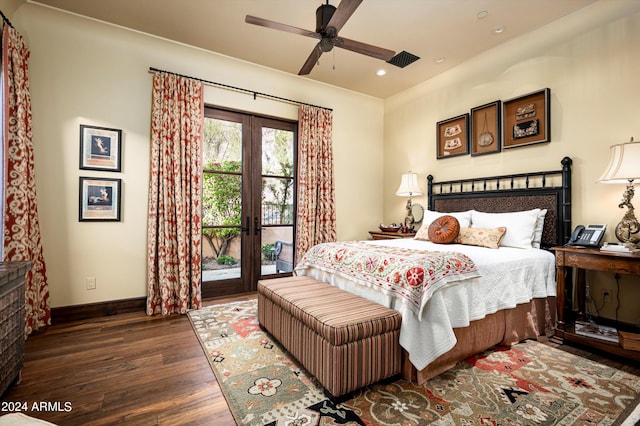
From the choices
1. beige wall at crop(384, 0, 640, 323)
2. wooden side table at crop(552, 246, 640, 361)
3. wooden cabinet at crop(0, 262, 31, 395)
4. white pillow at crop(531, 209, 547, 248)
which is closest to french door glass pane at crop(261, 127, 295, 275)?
beige wall at crop(384, 0, 640, 323)

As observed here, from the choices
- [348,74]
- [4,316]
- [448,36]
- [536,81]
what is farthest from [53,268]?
[536,81]

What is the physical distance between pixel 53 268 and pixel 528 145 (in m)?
5.21

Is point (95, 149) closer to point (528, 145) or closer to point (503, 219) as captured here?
point (503, 219)

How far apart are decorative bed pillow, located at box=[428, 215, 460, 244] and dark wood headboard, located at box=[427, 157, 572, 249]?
757mm

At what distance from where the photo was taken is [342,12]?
2047 mm

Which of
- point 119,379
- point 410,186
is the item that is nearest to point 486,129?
point 410,186

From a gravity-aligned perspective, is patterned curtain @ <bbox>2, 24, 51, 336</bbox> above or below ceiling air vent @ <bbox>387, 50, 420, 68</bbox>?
below

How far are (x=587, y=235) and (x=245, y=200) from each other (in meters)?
3.71

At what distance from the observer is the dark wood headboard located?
3.00 meters

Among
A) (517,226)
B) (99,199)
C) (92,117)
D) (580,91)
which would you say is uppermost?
(580,91)

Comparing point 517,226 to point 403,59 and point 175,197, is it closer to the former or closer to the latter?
point 403,59

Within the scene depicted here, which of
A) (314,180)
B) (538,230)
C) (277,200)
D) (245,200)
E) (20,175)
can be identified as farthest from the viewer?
(314,180)

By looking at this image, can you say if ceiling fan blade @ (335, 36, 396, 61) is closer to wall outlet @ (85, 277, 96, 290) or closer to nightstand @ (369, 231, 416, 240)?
nightstand @ (369, 231, 416, 240)

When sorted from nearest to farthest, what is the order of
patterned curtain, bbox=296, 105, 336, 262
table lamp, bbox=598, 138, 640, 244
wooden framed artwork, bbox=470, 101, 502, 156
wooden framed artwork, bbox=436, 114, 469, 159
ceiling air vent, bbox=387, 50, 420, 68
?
table lamp, bbox=598, 138, 640, 244
wooden framed artwork, bbox=470, 101, 502, 156
ceiling air vent, bbox=387, 50, 420, 68
wooden framed artwork, bbox=436, 114, 469, 159
patterned curtain, bbox=296, 105, 336, 262
